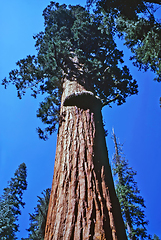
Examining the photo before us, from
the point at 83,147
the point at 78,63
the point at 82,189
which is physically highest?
the point at 78,63

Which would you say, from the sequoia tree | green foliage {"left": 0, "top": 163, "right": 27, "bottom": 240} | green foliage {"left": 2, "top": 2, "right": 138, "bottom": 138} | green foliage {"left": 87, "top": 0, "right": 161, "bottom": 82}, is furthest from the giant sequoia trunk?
green foliage {"left": 0, "top": 163, "right": 27, "bottom": 240}

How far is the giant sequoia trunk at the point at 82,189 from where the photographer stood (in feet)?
5.80

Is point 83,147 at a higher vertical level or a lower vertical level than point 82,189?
higher

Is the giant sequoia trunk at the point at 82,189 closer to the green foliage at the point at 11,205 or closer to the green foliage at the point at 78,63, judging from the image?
the green foliage at the point at 78,63

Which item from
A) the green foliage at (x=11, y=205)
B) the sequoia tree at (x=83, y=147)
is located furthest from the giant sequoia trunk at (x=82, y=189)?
the green foliage at (x=11, y=205)

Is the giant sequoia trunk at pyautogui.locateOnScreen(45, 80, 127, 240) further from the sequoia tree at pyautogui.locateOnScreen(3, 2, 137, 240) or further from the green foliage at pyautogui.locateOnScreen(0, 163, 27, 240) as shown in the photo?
the green foliage at pyautogui.locateOnScreen(0, 163, 27, 240)

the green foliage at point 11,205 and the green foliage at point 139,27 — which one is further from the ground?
the green foliage at point 139,27

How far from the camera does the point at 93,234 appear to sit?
5.49 ft

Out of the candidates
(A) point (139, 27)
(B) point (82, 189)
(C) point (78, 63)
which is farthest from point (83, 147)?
(A) point (139, 27)

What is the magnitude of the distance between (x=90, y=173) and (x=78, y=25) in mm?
7119

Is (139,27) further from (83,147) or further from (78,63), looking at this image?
(83,147)

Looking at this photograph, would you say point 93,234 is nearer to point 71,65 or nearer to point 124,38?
point 71,65

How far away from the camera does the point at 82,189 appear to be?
6.89 ft

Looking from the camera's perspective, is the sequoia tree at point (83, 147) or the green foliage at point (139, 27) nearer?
the sequoia tree at point (83, 147)
